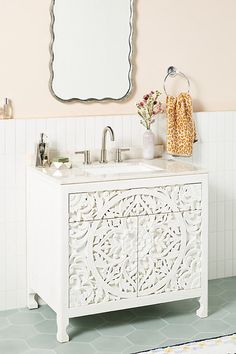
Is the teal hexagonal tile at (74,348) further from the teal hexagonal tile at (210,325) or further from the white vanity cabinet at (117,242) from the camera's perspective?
the teal hexagonal tile at (210,325)

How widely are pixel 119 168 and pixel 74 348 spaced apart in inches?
42.7

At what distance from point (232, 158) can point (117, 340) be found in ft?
5.12

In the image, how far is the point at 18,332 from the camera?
3730 millimetres

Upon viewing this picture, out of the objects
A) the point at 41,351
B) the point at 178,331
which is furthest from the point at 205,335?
the point at 41,351

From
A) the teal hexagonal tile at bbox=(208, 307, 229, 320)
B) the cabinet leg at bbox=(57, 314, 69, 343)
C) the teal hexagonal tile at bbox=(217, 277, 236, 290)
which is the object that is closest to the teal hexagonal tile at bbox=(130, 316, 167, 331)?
the teal hexagonal tile at bbox=(208, 307, 229, 320)

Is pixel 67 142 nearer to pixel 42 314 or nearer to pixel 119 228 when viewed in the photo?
pixel 119 228

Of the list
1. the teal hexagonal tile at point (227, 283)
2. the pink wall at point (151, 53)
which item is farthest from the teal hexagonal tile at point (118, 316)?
the pink wall at point (151, 53)

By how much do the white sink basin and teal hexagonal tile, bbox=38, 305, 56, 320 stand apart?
0.80 meters

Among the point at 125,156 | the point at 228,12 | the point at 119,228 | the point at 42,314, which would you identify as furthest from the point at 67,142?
the point at 228,12

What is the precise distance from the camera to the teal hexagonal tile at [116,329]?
3.72 metres

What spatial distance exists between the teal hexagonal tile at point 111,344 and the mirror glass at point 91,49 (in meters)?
1.36

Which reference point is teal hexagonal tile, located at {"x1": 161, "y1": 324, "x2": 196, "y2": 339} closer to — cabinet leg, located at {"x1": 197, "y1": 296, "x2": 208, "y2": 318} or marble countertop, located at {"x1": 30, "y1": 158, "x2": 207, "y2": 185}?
cabinet leg, located at {"x1": 197, "y1": 296, "x2": 208, "y2": 318}

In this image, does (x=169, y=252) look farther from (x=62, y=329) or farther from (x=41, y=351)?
(x=41, y=351)

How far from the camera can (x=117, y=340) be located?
143 inches
